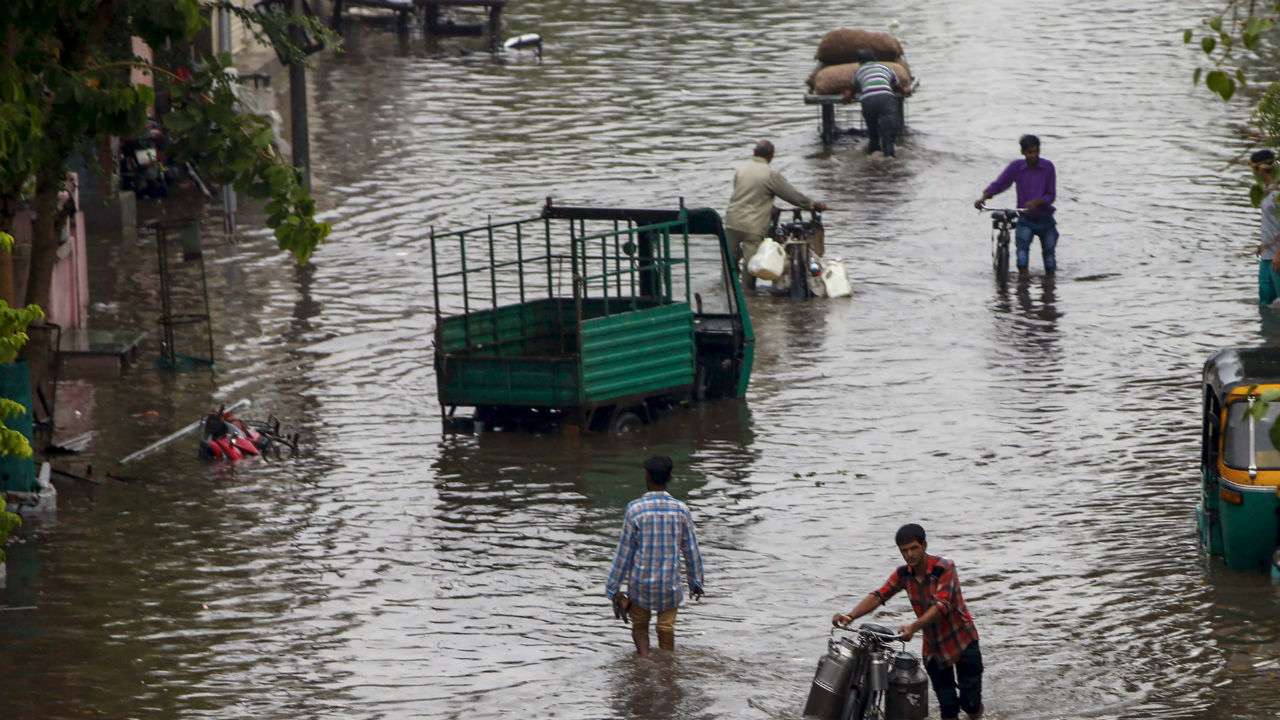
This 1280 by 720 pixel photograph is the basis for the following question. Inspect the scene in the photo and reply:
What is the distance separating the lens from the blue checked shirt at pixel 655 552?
40.2ft

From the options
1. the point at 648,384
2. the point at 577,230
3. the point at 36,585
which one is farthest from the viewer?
the point at 577,230

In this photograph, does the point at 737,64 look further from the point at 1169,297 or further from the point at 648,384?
the point at 648,384

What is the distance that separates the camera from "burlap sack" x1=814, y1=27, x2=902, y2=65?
32.6 m

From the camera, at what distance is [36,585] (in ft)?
47.1

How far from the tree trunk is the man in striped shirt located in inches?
644

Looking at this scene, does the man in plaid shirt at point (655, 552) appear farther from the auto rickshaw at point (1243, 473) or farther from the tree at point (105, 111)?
the auto rickshaw at point (1243, 473)

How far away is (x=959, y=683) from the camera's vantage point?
11.5 meters

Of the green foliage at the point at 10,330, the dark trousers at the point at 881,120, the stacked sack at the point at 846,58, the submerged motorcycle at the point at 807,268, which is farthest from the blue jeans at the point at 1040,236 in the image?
the green foliage at the point at 10,330

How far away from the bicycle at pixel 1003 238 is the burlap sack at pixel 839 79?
25.6 feet

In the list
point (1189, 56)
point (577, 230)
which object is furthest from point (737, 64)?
point (577, 230)

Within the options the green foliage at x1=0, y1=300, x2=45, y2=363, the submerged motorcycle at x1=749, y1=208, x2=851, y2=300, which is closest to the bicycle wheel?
the submerged motorcycle at x1=749, y1=208, x2=851, y2=300

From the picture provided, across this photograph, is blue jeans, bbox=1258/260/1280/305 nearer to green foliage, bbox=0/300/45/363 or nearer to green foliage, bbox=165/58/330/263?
green foliage, bbox=165/58/330/263

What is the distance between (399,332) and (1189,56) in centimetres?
2138

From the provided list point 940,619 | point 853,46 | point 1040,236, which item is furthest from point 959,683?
point 853,46
